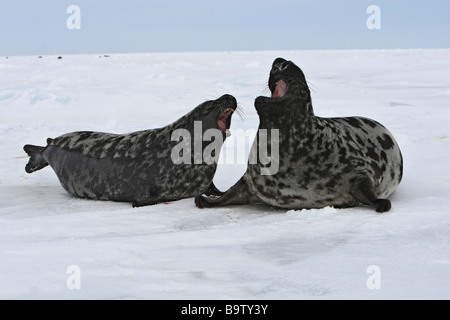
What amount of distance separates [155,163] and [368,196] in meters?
1.52

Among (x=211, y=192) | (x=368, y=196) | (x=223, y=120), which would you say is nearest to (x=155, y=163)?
(x=211, y=192)

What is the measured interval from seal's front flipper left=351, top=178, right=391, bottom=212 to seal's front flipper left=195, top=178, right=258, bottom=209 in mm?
637

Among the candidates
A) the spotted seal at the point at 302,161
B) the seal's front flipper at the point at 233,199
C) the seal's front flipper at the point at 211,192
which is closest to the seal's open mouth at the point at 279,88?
the spotted seal at the point at 302,161

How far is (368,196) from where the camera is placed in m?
3.46

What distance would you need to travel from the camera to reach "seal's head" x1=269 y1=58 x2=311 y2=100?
3.57m

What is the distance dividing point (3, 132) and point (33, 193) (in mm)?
3407

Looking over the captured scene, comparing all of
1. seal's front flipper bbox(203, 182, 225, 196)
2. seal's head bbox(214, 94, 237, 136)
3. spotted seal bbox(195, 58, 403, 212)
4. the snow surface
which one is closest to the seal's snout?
spotted seal bbox(195, 58, 403, 212)

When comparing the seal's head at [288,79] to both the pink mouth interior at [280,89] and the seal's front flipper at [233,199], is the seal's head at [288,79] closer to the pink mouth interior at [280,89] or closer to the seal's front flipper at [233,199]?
the pink mouth interior at [280,89]

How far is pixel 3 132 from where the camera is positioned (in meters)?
7.78

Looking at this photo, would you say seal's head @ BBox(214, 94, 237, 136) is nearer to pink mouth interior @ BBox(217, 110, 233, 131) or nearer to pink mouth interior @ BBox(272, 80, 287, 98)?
pink mouth interior @ BBox(217, 110, 233, 131)

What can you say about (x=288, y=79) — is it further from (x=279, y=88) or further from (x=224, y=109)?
(x=224, y=109)
